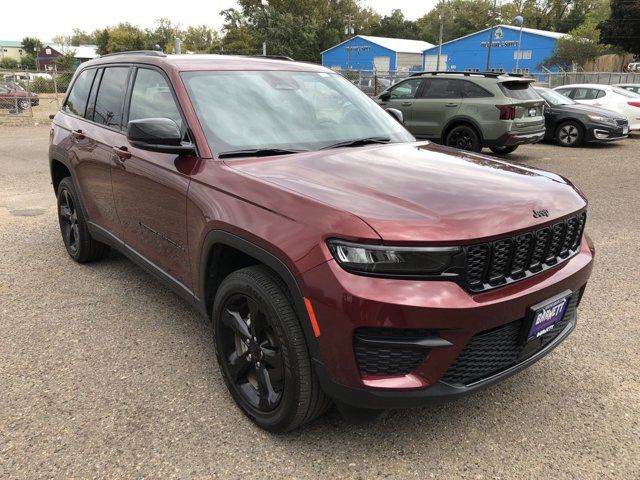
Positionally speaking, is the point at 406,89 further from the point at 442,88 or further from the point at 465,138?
the point at 465,138

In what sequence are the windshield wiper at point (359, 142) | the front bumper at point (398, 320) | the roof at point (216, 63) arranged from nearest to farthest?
the front bumper at point (398, 320) < the windshield wiper at point (359, 142) < the roof at point (216, 63)

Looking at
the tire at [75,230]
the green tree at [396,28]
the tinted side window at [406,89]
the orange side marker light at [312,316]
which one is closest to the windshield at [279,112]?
the orange side marker light at [312,316]

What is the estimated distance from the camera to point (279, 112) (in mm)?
3205

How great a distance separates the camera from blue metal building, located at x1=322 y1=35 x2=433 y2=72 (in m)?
67.3

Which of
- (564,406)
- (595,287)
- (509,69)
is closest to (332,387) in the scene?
(564,406)

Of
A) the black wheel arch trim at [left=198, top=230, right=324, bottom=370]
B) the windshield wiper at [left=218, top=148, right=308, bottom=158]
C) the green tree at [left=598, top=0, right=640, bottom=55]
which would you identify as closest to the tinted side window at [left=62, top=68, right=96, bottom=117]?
the windshield wiper at [left=218, top=148, right=308, bottom=158]

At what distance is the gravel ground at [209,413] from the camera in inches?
93.7

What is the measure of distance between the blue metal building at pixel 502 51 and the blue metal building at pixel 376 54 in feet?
7.03

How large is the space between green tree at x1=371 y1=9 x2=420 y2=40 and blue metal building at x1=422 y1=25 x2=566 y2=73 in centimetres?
3215

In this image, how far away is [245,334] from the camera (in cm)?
255

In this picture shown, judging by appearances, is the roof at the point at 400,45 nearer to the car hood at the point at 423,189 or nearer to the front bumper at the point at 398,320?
the car hood at the point at 423,189

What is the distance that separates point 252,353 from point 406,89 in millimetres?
10386

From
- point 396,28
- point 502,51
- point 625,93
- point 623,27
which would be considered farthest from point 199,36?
point 625,93

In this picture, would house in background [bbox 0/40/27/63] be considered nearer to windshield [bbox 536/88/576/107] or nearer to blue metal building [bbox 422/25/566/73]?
blue metal building [bbox 422/25/566/73]
